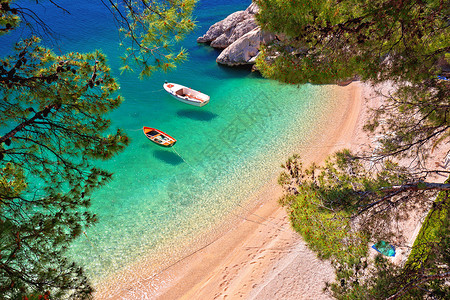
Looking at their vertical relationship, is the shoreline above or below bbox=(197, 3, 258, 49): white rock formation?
below

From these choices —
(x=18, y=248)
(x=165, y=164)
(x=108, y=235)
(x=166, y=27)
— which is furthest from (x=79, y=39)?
(x=18, y=248)

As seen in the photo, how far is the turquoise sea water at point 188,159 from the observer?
36.7 feet

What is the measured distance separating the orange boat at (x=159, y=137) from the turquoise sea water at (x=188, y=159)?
417 millimetres

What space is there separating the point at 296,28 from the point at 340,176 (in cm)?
346

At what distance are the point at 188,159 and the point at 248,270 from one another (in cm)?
689

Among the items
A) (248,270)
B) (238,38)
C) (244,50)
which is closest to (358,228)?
(248,270)

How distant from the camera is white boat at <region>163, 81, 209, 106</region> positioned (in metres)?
18.5

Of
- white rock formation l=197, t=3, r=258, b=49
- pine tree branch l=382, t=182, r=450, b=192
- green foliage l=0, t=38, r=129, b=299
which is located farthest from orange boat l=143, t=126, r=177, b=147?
white rock formation l=197, t=3, r=258, b=49

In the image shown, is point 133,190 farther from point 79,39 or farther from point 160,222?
point 79,39

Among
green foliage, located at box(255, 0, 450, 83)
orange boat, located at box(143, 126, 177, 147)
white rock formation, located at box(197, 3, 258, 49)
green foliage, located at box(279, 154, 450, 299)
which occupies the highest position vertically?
white rock formation, located at box(197, 3, 258, 49)

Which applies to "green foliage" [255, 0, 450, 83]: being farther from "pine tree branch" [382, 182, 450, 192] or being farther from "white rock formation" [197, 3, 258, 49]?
"white rock formation" [197, 3, 258, 49]

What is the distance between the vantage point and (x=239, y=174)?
1381 centimetres

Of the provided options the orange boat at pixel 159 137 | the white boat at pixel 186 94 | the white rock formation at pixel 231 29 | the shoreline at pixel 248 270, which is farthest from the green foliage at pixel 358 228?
the white rock formation at pixel 231 29

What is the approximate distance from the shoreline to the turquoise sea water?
72cm
